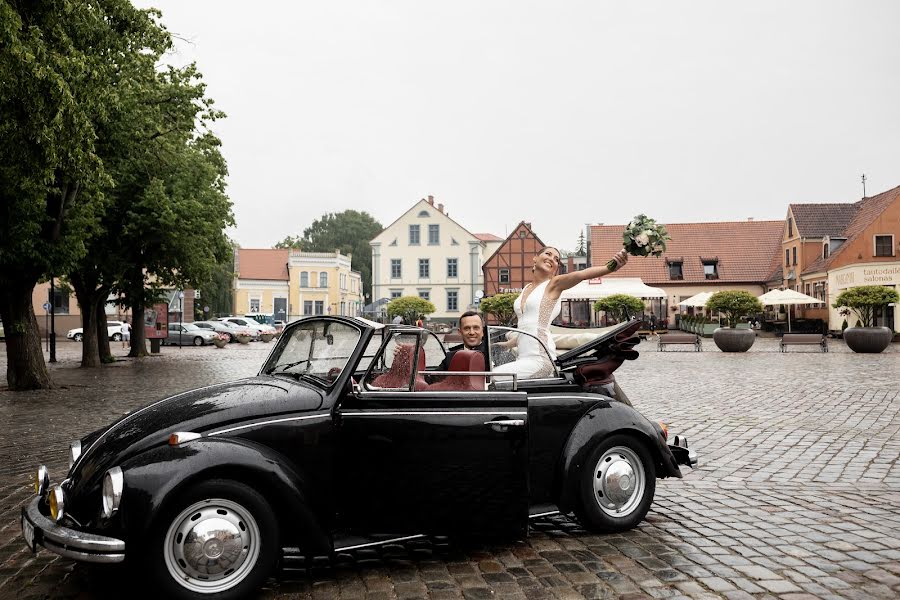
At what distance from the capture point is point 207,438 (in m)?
4.05

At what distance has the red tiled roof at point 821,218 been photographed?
51.0 meters

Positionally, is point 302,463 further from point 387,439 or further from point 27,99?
point 27,99

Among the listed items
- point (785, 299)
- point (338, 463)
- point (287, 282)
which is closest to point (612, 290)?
point (785, 299)

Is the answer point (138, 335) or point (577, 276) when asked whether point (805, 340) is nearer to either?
point (577, 276)

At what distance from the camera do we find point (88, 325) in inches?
997

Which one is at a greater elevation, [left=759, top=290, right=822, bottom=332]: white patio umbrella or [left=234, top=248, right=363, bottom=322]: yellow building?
[left=234, top=248, right=363, bottom=322]: yellow building

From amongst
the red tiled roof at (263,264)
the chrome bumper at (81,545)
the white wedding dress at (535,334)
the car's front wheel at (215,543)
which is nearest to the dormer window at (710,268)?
the red tiled roof at (263,264)

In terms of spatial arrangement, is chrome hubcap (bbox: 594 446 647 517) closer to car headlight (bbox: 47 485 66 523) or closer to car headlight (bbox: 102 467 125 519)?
car headlight (bbox: 102 467 125 519)

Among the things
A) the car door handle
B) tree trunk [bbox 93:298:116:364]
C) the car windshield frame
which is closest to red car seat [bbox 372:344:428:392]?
the car windshield frame

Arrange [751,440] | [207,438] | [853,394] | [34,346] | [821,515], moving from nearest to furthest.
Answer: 1. [207,438]
2. [821,515]
3. [751,440]
4. [853,394]
5. [34,346]

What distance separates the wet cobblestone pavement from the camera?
423 centimetres

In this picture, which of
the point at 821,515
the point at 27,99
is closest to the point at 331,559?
the point at 821,515

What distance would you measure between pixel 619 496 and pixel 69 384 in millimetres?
15709

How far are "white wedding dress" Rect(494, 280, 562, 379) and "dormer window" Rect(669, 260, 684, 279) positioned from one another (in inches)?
2134
